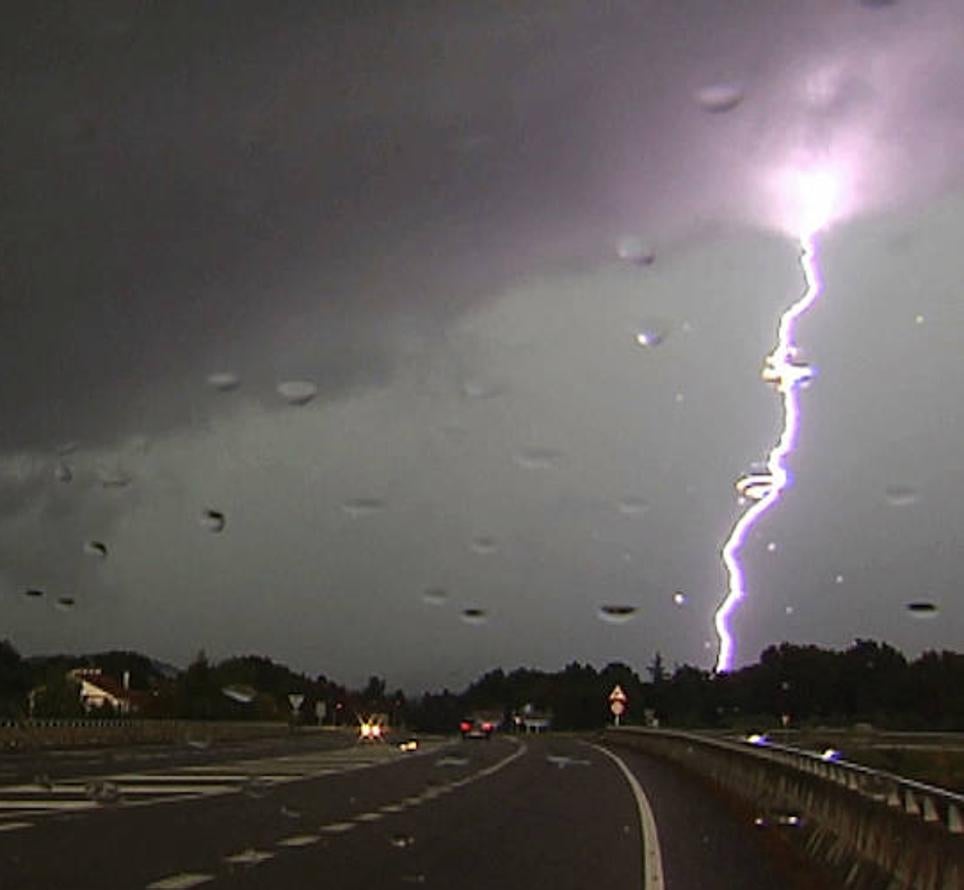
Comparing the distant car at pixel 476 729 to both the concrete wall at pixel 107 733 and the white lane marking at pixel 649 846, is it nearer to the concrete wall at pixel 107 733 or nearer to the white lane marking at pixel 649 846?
the concrete wall at pixel 107 733

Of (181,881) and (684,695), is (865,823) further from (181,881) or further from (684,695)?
(684,695)

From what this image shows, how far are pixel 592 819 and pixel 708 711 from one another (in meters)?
64.8

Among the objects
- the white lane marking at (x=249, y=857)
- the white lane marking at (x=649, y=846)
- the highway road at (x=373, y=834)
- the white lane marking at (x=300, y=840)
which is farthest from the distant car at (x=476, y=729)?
the white lane marking at (x=249, y=857)

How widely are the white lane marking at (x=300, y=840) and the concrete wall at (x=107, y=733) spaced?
34.8 m

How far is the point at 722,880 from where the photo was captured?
1522 cm

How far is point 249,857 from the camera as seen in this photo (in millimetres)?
15953

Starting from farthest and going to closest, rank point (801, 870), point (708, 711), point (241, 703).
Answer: point (241, 703)
point (708, 711)
point (801, 870)

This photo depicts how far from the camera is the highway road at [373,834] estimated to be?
1474 centimetres

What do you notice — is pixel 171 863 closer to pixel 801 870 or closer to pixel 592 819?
pixel 801 870

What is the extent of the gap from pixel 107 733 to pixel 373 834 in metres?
45.2

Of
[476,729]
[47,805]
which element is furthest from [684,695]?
[47,805]

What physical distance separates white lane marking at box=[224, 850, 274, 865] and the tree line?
148ft

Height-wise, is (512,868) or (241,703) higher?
(241,703)

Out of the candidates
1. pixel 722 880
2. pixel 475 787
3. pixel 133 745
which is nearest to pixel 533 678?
pixel 133 745
